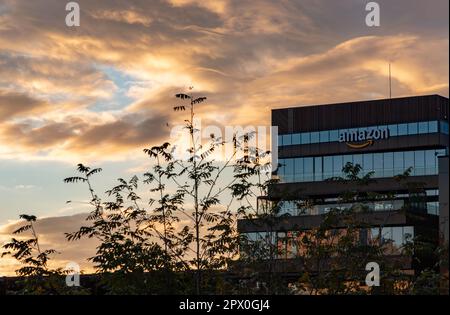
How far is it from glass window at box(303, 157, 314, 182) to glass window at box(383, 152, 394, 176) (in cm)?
776

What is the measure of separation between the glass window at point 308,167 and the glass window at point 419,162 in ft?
35.7

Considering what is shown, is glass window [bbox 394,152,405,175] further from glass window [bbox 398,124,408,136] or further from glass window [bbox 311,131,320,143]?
glass window [bbox 311,131,320,143]

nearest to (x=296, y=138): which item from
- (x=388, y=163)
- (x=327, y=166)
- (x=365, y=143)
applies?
(x=327, y=166)

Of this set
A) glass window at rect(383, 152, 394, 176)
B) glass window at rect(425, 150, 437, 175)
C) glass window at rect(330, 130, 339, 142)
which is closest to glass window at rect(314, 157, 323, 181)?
glass window at rect(330, 130, 339, 142)

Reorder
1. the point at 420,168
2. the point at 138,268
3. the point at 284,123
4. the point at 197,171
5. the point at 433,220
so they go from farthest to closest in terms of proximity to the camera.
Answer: the point at 284,123 → the point at 420,168 → the point at 433,220 → the point at 197,171 → the point at 138,268

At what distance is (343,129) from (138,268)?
7680 centimetres

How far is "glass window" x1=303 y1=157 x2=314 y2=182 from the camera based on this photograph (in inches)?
3895

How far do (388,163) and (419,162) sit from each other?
10.5ft

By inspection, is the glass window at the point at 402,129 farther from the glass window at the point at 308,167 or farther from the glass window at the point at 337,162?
the glass window at the point at 308,167

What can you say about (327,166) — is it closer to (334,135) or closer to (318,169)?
(318,169)

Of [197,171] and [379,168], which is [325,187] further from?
[197,171]

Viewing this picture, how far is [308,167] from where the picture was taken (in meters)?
99.9
